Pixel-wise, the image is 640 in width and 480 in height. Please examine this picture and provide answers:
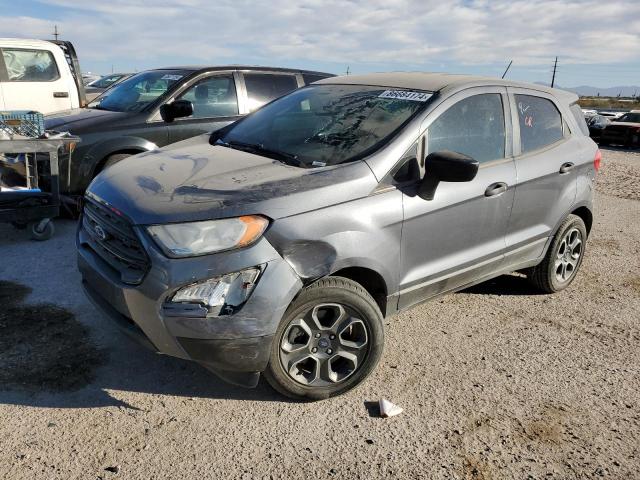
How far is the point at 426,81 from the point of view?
3.89 m

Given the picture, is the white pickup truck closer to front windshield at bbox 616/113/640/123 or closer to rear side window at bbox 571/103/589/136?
rear side window at bbox 571/103/589/136

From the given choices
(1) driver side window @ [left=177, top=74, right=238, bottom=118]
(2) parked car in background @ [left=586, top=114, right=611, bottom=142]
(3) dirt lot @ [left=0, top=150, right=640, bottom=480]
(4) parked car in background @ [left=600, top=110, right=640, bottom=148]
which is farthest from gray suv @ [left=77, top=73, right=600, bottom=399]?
(2) parked car in background @ [left=586, top=114, right=611, bottom=142]

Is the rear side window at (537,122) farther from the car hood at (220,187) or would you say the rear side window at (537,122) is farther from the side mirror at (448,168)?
the car hood at (220,187)

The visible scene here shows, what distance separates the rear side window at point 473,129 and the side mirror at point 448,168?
0.84 ft

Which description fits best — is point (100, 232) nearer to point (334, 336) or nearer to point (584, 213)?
point (334, 336)

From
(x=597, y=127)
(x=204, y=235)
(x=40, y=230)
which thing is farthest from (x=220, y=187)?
(x=597, y=127)

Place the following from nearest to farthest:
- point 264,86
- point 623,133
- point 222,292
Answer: point 222,292, point 264,86, point 623,133

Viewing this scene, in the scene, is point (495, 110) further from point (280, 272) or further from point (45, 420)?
point (45, 420)

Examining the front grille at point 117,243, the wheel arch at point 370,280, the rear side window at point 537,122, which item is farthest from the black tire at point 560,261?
the front grille at point 117,243

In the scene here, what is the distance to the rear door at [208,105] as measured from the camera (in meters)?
6.49

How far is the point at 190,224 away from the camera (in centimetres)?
266

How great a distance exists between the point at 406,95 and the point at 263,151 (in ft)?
3.33

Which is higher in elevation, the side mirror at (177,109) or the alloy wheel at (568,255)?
the side mirror at (177,109)

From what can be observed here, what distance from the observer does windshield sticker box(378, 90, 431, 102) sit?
11.8 ft
